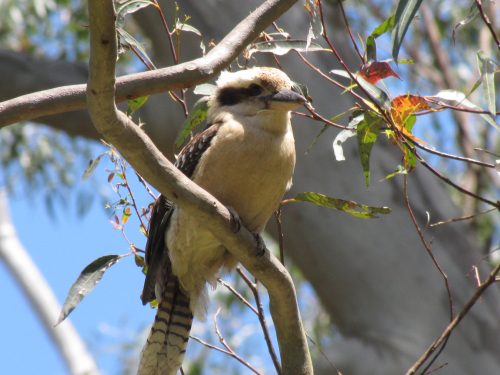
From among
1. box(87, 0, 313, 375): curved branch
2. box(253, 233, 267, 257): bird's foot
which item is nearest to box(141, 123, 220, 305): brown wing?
box(253, 233, 267, 257): bird's foot

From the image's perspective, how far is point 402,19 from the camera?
5.53 ft

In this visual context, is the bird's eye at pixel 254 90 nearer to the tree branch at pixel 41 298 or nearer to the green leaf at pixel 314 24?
the green leaf at pixel 314 24

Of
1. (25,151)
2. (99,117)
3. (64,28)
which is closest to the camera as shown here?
(99,117)

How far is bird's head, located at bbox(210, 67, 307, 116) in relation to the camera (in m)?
2.44

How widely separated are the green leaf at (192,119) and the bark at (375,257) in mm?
1523

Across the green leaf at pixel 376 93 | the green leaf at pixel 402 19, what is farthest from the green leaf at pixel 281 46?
the green leaf at pixel 402 19

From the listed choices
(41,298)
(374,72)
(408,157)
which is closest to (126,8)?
(374,72)

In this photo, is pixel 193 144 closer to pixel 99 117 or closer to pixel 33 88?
pixel 99 117

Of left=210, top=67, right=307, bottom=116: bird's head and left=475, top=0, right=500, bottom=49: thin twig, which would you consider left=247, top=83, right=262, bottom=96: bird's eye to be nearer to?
left=210, top=67, right=307, bottom=116: bird's head

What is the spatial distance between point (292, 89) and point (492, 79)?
2.61 feet

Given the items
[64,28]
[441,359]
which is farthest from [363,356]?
[64,28]

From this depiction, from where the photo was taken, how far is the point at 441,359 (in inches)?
141

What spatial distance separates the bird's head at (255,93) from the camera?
244cm

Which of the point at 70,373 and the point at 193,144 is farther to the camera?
the point at 70,373
